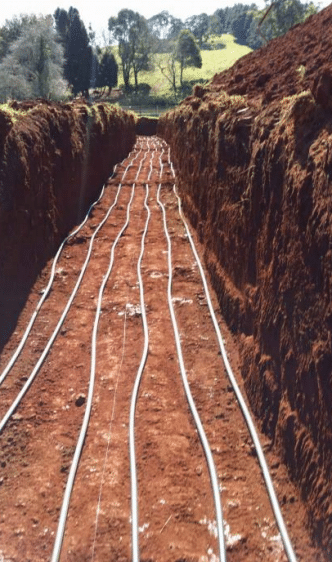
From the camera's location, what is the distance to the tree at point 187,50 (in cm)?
5450

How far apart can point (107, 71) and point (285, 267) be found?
57463mm

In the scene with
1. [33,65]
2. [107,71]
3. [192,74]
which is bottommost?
[33,65]

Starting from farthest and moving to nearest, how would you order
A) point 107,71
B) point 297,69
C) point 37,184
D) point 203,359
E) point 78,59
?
point 107,71 < point 78,59 < point 37,184 < point 297,69 < point 203,359

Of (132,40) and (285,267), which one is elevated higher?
(132,40)

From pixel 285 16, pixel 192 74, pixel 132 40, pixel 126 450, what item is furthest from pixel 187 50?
pixel 126 450

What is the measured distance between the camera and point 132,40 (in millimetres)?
58188

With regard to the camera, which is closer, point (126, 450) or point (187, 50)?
point (126, 450)

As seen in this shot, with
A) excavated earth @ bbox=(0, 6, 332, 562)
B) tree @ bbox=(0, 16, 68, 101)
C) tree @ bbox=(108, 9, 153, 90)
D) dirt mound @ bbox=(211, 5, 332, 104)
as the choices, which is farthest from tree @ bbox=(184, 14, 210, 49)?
excavated earth @ bbox=(0, 6, 332, 562)

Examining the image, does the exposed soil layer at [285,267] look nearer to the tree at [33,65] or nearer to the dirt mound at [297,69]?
the dirt mound at [297,69]

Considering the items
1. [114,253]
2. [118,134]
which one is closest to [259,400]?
[114,253]

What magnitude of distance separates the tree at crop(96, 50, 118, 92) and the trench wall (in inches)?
2129

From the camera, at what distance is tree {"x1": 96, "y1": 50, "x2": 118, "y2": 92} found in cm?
5259

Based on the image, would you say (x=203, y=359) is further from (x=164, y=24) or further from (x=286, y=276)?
(x=164, y=24)

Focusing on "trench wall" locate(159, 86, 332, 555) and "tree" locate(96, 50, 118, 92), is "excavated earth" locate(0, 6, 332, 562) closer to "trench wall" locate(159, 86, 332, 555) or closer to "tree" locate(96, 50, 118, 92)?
"trench wall" locate(159, 86, 332, 555)
